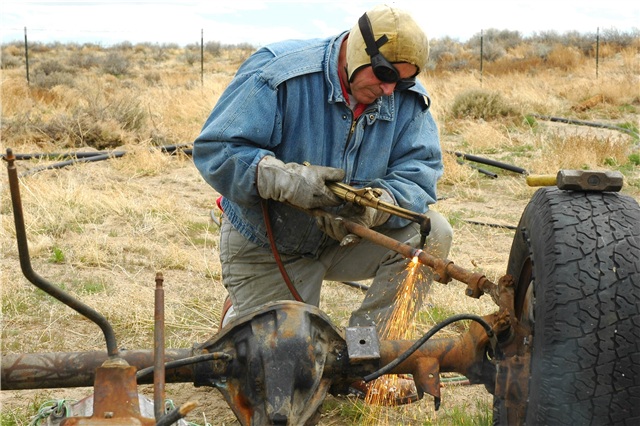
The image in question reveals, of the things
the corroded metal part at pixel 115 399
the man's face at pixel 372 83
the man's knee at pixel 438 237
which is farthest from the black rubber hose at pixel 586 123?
the corroded metal part at pixel 115 399

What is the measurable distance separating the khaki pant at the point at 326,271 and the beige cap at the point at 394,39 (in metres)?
0.81

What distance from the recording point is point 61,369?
261cm

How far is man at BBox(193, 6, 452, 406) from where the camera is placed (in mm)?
3338

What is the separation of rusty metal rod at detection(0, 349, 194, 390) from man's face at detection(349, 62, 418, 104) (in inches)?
57.9

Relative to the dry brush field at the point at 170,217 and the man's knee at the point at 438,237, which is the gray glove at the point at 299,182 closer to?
the man's knee at the point at 438,237

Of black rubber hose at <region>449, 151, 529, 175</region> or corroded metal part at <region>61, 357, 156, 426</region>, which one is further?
black rubber hose at <region>449, 151, 529, 175</region>

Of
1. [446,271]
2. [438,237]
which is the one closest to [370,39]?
[438,237]

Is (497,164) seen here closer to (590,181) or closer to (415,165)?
(415,165)

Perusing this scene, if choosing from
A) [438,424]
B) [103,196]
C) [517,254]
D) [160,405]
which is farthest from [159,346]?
[103,196]

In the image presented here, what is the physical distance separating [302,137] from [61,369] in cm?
150

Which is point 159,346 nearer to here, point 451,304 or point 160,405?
point 160,405

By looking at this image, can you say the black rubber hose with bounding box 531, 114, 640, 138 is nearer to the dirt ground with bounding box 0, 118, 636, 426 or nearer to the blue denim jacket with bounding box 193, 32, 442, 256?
the dirt ground with bounding box 0, 118, 636, 426

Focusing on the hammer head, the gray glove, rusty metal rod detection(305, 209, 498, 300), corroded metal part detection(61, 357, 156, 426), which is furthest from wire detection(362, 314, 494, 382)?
the gray glove

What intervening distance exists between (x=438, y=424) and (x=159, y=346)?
1.69 metres
